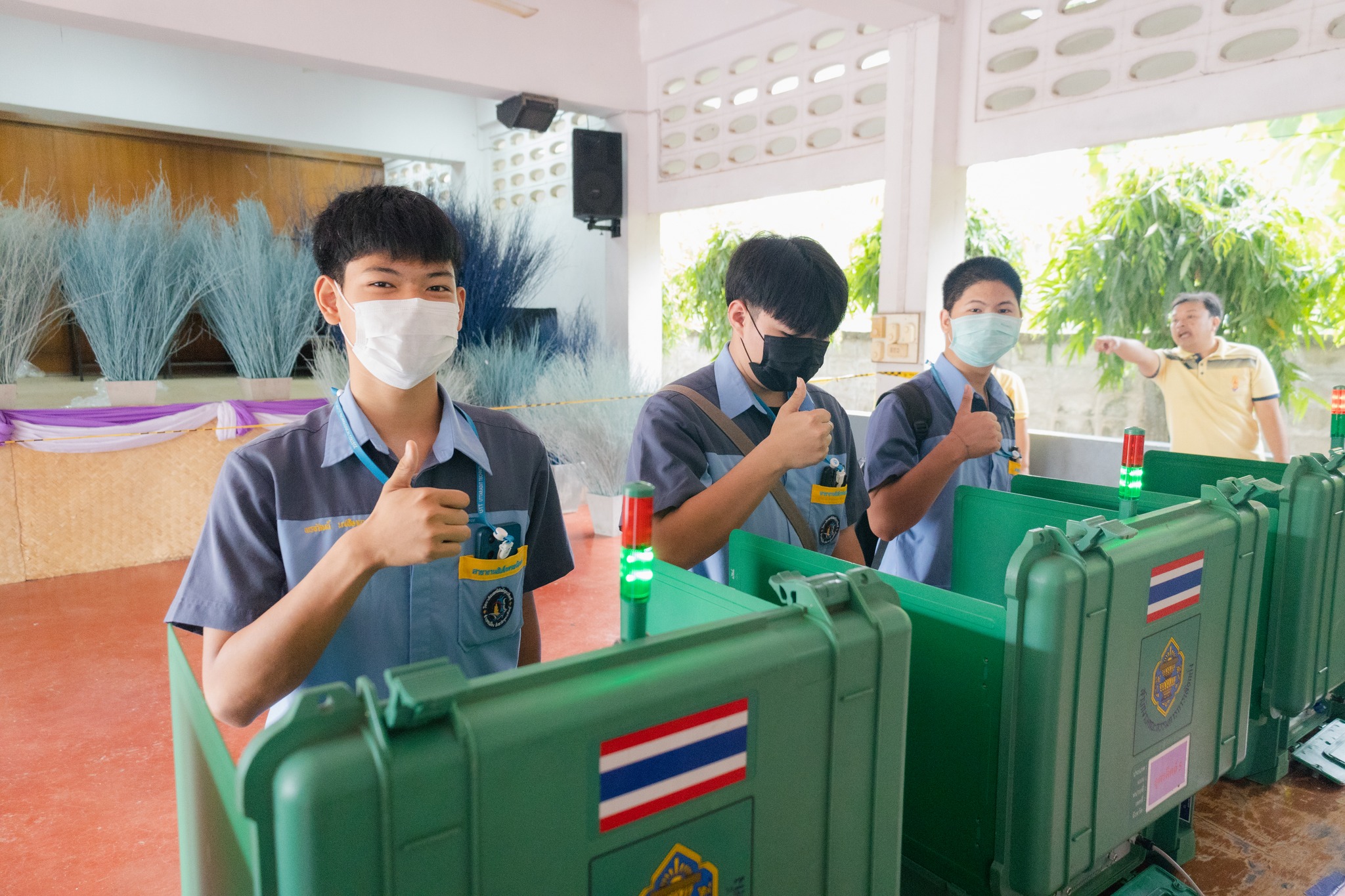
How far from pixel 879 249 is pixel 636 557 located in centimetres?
663

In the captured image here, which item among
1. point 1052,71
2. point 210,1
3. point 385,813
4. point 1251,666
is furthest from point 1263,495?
point 210,1

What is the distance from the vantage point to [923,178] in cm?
498

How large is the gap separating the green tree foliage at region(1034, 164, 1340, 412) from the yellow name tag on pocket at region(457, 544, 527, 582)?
17.6 feet

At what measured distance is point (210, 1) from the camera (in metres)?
5.03

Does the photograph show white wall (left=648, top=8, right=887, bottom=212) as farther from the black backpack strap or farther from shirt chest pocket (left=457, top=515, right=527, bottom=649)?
shirt chest pocket (left=457, top=515, right=527, bottom=649)

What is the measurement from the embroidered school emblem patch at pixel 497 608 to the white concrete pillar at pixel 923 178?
4.24 m

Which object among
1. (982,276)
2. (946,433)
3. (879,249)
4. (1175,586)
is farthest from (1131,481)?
(879,249)

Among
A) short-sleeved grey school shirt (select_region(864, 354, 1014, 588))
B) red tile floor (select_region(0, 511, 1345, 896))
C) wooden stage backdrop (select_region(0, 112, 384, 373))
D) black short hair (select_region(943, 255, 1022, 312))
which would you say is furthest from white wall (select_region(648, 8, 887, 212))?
short-sleeved grey school shirt (select_region(864, 354, 1014, 588))

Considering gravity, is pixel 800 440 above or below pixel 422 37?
below

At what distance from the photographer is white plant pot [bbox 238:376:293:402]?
491 cm

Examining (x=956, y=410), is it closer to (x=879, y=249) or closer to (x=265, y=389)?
(x=265, y=389)

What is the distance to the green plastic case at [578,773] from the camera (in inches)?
22.2

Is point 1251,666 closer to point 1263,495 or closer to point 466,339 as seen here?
point 1263,495

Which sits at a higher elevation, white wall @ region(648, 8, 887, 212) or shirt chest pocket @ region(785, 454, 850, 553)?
white wall @ region(648, 8, 887, 212)
